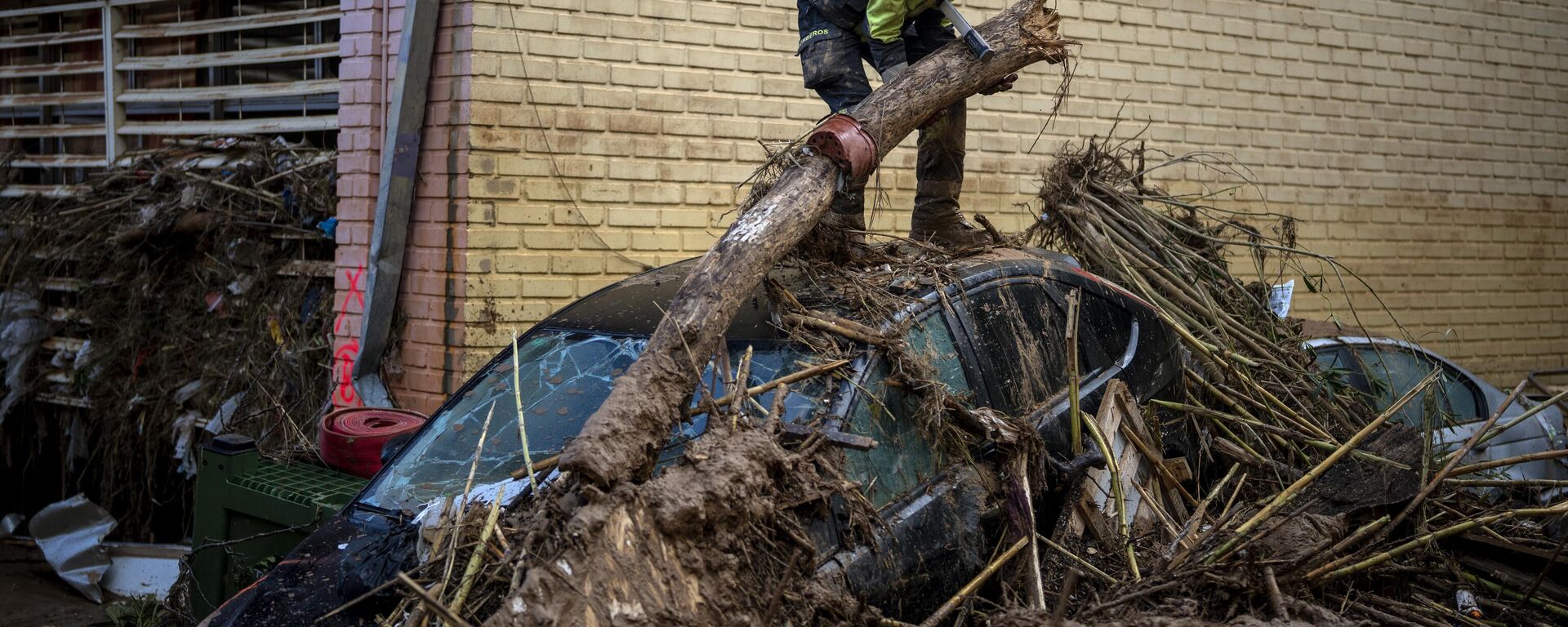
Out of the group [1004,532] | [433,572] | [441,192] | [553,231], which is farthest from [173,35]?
[1004,532]

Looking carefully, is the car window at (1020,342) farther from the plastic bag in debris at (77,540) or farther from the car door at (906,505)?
the plastic bag in debris at (77,540)

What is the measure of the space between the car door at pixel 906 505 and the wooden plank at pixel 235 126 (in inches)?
178

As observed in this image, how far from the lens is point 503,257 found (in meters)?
5.94

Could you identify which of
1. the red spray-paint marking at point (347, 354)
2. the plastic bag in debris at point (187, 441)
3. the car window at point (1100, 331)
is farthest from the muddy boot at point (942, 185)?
the plastic bag in debris at point (187, 441)

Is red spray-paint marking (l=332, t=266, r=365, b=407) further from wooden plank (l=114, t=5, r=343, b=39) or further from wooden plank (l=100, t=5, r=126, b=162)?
wooden plank (l=100, t=5, r=126, b=162)

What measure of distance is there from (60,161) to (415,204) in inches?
141

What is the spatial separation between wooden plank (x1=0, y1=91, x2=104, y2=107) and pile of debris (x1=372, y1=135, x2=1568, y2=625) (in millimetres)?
6235

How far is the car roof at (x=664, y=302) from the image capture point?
3.51 metres

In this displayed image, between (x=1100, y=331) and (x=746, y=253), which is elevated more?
(x=746, y=253)

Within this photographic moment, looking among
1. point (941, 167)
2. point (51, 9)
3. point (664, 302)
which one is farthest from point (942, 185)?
point (51, 9)

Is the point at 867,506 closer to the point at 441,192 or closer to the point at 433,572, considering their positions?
the point at 433,572

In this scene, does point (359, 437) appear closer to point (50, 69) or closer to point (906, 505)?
point (906, 505)

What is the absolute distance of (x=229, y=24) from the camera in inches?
274

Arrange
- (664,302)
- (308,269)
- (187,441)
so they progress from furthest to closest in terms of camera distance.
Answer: (187,441) → (308,269) → (664,302)
